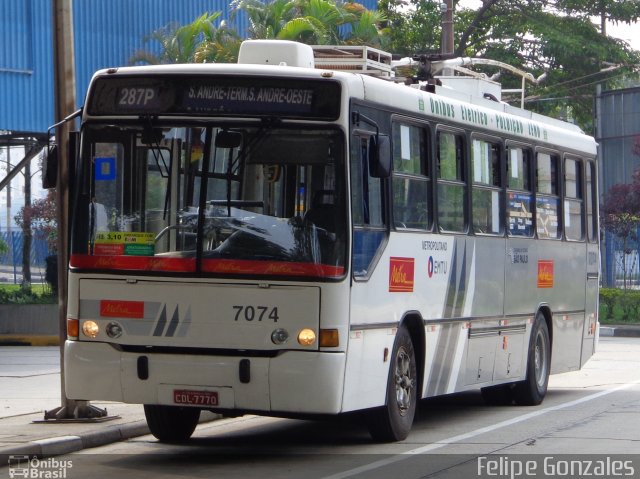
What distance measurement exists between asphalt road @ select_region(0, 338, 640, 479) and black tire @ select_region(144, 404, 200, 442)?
4.4 inches

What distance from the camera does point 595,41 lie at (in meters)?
41.2

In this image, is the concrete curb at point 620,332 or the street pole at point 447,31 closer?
the street pole at point 447,31

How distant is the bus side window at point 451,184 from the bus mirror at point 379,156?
1.82 m

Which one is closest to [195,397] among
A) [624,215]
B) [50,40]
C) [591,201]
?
[591,201]

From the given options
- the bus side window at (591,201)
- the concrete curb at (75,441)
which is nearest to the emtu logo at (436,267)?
the concrete curb at (75,441)

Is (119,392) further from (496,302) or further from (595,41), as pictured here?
(595,41)

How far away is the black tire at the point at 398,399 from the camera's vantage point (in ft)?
37.5

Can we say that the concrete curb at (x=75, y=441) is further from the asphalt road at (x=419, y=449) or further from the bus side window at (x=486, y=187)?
the bus side window at (x=486, y=187)

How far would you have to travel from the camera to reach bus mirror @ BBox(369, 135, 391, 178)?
10672 mm

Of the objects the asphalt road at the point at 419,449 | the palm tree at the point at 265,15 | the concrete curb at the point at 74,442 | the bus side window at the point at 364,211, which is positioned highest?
the palm tree at the point at 265,15

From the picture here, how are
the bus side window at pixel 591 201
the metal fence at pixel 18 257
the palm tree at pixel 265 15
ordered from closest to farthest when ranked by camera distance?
the bus side window at pixel 591 201 < the metal fence at pixel 18 257 < the palm tree at pixel 265 15

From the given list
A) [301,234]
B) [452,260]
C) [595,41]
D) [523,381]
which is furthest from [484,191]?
[595,41]

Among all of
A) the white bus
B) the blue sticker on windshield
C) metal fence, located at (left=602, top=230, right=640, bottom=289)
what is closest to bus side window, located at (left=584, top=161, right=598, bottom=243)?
the white bus

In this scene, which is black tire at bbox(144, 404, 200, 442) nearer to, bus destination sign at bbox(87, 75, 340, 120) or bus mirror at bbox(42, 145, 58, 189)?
bus mirror at bbox(42, 145, 58, 189)
